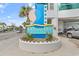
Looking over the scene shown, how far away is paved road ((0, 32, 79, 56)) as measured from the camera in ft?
12.8

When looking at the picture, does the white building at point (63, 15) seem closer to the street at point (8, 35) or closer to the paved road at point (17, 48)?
the paved road at point (17, 48)

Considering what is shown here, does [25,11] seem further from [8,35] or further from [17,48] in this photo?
[17,48]

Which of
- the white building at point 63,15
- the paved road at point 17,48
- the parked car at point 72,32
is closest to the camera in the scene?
the paved road at point 17,48

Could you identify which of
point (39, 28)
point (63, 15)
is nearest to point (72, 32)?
point (63, 15)

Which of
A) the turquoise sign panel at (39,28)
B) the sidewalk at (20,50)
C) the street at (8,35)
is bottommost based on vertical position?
the sidewalk at (20,50)

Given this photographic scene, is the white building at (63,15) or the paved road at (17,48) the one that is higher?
the white building at (63,15)

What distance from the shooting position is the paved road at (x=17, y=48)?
12.8ft

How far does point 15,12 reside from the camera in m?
3.98

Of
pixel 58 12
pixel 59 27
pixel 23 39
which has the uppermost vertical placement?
pixel 58 12

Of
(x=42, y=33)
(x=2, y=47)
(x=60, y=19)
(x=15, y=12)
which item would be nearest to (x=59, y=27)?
(x=60, y=19)

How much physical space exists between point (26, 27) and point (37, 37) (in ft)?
1.19

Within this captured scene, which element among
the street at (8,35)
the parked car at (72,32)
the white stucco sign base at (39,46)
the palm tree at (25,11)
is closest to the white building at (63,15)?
the parked car at (72,32)

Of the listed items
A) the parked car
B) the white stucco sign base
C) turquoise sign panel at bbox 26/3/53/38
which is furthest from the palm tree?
the parked car

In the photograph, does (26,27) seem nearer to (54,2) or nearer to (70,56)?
(54,2)
